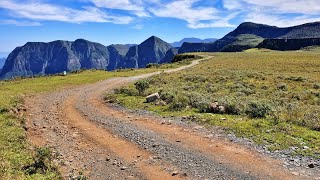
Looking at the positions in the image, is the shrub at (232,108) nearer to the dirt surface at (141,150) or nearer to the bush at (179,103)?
the bush at (179,103)

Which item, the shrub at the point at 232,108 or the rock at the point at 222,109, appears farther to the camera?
the rock at the point at 222,109

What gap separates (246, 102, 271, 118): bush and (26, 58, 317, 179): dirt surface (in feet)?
13.5

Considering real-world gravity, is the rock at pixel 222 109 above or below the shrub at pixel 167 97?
below

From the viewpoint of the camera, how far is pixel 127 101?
28.8 meters

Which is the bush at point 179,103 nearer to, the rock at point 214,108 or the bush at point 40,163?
the rock at point 214,108

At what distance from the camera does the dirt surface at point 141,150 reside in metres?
12.5

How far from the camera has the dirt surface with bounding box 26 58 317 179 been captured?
12531 mm

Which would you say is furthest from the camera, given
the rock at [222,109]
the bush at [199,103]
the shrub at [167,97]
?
the shrub at [167,97]

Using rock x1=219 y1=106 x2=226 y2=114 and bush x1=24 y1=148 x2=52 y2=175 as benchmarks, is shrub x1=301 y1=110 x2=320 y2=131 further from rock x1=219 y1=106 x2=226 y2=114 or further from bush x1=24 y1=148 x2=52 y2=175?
bush x1=24 y1=148 x2=52 y2=175

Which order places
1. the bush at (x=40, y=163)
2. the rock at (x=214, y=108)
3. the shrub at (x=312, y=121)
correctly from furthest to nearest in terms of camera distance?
the rock at (x=214, y=108) < the shrub at (x=312, y=121) < the bush at (x=40, y=163)

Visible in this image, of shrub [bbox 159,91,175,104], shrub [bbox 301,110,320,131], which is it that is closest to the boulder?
shrub [bbox 301,110,320,131]

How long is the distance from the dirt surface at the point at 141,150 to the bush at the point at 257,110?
4110mm

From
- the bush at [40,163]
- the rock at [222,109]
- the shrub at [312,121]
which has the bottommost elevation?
the shrub at [312,121]

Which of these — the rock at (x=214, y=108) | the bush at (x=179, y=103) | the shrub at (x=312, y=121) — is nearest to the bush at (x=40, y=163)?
the bush at (x=179, y=103)
